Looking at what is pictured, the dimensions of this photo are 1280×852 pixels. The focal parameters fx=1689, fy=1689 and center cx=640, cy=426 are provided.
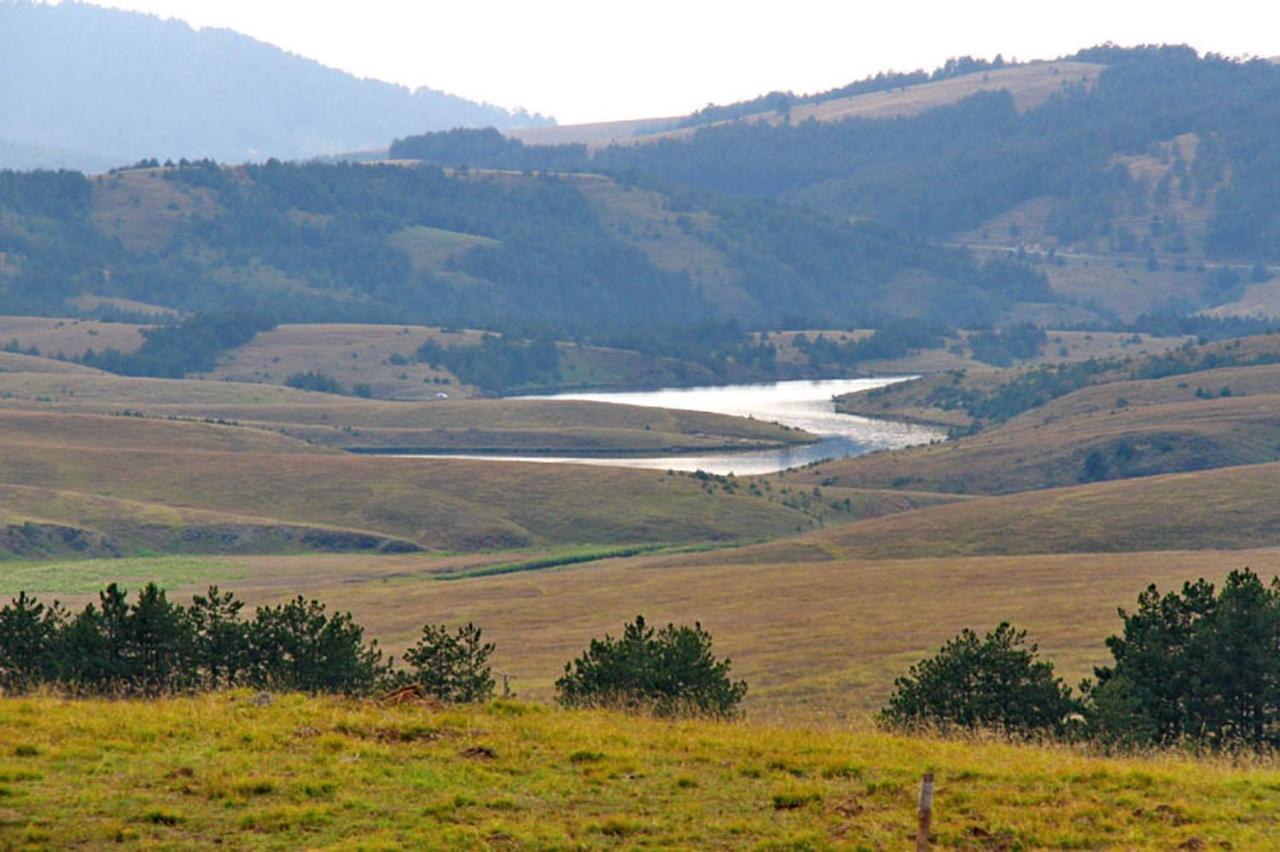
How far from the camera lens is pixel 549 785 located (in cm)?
2283

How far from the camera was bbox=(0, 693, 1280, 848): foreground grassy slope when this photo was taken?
20656 millimetres

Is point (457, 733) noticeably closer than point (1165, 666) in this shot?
Yes

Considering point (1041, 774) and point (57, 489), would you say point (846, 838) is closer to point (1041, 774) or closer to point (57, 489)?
point (1041, 774)

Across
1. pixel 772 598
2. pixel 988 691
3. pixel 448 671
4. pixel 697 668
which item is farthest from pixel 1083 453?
pixel 448 671

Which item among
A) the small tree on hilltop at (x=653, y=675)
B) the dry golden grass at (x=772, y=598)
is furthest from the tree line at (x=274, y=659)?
the dry golden grass at (x=772, y=598)

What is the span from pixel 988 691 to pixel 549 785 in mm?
A: 16107

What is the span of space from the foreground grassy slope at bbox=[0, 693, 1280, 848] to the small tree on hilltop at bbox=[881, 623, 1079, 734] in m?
8.67

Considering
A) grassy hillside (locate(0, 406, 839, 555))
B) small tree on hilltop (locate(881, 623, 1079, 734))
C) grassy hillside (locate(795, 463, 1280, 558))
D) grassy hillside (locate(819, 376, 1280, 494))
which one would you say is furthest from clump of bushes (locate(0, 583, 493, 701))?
grassy hillside (locate(819, 376, 1280, 494))

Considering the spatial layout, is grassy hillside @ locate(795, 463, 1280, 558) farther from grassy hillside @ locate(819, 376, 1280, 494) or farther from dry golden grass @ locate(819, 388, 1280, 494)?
grassy hillside @ locate(819, 376, 1280, 494)

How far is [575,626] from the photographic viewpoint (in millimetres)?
80688

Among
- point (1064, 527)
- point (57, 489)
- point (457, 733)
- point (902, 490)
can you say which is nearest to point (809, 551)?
point (1064, 527)

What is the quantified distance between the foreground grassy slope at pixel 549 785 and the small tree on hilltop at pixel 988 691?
341 inches

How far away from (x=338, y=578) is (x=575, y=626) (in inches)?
1274

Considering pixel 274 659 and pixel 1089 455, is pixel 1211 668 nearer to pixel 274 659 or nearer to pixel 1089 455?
pixel 274 659
